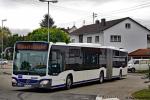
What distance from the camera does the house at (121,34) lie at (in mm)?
75312

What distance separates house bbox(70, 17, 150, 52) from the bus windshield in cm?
5023

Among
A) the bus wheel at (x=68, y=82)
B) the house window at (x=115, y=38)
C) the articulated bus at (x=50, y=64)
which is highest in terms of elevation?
the house window at (x=115, y=38)

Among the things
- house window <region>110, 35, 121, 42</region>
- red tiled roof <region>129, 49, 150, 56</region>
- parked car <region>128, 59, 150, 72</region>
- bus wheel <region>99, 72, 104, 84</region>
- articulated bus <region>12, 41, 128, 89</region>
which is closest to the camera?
articulated bus <region>12, 41, 128, 89</region>

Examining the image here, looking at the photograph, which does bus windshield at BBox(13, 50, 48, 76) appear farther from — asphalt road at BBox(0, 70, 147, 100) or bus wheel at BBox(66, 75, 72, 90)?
bus wheel at BBox(66, 75, 72, 90)

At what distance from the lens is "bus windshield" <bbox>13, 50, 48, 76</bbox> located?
934 inches

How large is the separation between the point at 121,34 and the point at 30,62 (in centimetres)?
5366

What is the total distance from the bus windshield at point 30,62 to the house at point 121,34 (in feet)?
165

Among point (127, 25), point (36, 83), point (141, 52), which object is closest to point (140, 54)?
point (141, 52)

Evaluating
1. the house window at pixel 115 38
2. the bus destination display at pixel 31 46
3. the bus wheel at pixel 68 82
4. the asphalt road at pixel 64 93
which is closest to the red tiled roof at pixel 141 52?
the house window at pixel 115 38

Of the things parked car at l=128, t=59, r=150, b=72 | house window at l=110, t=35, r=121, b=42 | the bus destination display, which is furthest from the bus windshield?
house window at l=110, t=35, r=121, b=42

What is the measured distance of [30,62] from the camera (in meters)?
24.0

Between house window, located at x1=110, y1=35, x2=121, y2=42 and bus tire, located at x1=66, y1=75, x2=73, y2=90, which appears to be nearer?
bus tire, located at x1=66, y1=75, x2=73, y2=90

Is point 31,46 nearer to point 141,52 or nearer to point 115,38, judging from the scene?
point 141,52

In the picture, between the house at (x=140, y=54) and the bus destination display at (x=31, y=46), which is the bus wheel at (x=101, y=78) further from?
the house at (x=140, y=54)
